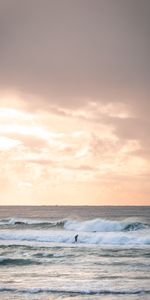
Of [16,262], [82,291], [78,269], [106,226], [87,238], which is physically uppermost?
[106,226]

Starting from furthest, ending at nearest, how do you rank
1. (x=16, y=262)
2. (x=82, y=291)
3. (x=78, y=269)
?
(x=16, y=262) < (x=78, y=269) < (x=82, y=291)

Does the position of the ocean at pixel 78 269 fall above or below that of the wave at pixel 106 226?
below

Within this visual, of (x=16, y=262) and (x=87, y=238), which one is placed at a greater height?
(x=87, y=238)

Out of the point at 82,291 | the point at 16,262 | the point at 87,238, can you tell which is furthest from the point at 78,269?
the point at 87,238

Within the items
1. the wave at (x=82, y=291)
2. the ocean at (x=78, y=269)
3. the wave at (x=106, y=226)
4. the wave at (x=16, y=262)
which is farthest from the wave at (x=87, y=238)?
the wave at (x=82, y=291)

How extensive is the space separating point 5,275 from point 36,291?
5.47 m

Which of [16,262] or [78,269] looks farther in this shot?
[16,262]

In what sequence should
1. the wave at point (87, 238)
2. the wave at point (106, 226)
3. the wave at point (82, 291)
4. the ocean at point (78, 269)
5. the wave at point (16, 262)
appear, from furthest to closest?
1. the wave at point (106, 226)
2. the wave at point (87, 238)
3. the wave at point (16, 262)
4. the ocean at point (78, 269)
5. the wave at point (82, 291)

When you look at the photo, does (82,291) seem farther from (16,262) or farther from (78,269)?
(16,262)

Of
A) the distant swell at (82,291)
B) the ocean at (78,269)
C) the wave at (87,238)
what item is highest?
the wave at (87,238)

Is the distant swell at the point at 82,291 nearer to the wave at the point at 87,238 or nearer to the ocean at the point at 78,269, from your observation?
the ocean at the point at 78,269

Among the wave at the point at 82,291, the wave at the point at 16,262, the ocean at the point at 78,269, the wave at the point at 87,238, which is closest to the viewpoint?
the wave at the point at 82,291

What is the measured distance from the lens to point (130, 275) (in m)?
24.5

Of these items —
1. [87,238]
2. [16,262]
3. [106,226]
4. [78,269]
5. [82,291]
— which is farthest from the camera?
[106,226]
